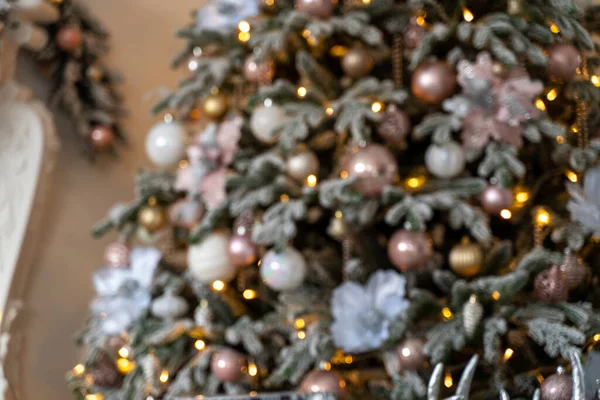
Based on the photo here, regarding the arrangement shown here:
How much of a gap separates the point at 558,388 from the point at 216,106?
2.87 feet

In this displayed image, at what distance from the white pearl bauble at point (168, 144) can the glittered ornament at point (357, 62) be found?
0.40 m

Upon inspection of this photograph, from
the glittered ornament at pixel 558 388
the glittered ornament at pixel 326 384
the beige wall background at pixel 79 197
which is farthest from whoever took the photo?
the beige wall background at pixel 79 197

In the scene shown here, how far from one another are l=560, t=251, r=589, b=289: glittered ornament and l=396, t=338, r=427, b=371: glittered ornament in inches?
11.6

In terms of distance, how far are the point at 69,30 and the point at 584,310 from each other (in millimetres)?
1375

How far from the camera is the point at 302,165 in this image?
1299 mm

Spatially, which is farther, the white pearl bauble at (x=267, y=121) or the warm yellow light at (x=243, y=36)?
the warm yellow light at (x=243, y=36)

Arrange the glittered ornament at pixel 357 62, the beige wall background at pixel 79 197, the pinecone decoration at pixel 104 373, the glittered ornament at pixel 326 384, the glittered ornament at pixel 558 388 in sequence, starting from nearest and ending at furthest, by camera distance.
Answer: the glittered ornament at pixel 558 388 → the glittered ornament at pixel 326 384 → the glittered ornament at pixel 357 62 → the pinecone decoration at pixel 104 373 → the beige wall background at pixel 79 197

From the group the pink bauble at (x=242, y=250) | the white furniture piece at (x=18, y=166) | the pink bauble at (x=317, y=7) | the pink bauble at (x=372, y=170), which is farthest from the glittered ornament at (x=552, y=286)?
the white furniture piece at (x=18, y=166)

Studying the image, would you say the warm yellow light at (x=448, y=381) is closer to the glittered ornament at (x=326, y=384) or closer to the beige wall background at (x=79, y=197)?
the glittered ornament at (x=326, y=384)

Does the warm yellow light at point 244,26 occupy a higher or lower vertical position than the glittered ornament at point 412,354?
higher

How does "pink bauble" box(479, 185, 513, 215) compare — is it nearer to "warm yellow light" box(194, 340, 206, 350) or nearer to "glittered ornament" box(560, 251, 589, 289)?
"glittered ornament" box(560, 251, 589, 289)

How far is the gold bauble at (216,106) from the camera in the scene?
151 centimetres

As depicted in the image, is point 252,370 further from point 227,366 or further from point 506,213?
point 506,213

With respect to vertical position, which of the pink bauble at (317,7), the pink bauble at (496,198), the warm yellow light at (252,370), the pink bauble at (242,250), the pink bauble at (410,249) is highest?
the pink bauble at (317,7)
